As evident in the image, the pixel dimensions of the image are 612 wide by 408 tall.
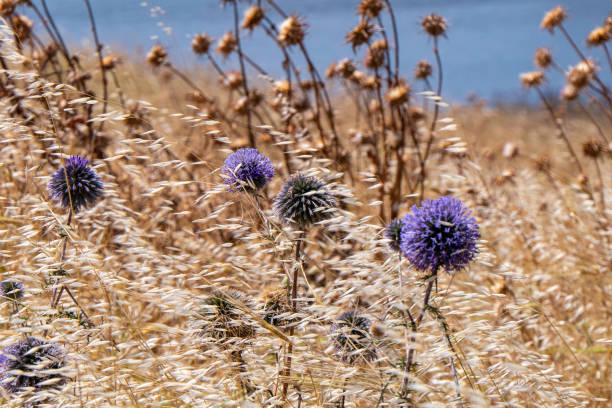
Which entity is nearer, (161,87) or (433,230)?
(433,230)

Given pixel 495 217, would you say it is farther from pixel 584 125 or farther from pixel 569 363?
pixel 584 125

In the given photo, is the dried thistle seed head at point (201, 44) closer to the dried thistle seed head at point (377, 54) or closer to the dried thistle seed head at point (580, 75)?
the dried thistle seed head at point (377, 54)

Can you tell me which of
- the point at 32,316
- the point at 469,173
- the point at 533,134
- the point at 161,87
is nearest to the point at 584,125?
the point at 533,134

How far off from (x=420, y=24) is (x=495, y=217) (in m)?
1.45

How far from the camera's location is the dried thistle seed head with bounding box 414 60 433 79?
3.44 metres

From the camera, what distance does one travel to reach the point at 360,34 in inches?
117

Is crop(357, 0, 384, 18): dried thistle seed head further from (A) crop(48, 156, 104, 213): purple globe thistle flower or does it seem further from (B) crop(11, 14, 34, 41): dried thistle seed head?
(B) crop(11, 14, 34, 41): dried thistle seed head

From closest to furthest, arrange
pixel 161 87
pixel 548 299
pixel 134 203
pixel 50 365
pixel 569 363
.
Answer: pixel 50 365 < pixel 569 363 < pixel 548 299 < pixel 134 203 < pixel 161 87

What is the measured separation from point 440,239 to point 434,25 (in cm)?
235

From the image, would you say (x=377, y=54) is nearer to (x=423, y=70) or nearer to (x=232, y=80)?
(x=423, y=70)

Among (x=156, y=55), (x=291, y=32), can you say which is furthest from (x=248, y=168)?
(x=156, y=55)

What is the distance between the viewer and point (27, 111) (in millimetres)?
3006

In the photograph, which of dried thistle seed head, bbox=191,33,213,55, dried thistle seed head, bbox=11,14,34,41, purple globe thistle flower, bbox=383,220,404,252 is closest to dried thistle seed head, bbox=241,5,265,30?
dried thistle seed head, bbox=191,33,213,55

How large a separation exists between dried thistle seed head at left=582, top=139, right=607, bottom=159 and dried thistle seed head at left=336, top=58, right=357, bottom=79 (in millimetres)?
2013
